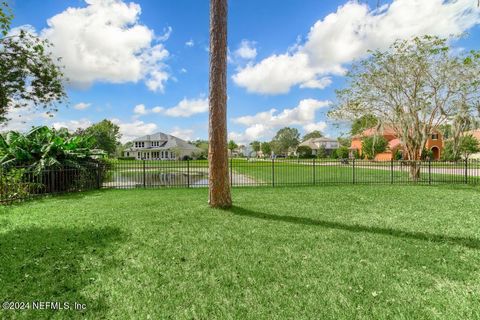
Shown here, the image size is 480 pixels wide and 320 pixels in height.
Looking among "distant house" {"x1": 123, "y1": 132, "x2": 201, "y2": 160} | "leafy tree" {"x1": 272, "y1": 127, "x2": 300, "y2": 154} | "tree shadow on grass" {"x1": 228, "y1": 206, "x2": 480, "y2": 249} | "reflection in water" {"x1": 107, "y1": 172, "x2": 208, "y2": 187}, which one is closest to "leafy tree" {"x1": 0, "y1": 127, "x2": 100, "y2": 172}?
"reflection in water" {"x1": 107, "y1": 172, "x2": 208, "y2": 187}

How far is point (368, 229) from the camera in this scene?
523 centimetres

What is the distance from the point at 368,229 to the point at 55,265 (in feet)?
17.4

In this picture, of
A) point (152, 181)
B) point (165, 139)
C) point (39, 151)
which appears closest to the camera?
point (39, 151)

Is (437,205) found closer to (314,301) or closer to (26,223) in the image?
(314,301)

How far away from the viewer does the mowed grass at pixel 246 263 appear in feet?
8.64

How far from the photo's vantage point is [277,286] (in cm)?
302

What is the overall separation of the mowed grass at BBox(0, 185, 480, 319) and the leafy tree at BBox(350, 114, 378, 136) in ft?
35.7

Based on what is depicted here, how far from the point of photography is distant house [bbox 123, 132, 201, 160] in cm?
6250

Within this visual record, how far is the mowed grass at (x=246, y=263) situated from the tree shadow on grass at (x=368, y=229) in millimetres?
24

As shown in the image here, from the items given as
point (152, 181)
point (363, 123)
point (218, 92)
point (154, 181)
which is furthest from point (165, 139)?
point (218, 92)

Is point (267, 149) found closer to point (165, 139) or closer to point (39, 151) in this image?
point (165, 139)

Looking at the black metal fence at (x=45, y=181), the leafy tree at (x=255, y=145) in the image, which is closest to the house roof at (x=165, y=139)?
the leafy tree at (x=255, y=145)

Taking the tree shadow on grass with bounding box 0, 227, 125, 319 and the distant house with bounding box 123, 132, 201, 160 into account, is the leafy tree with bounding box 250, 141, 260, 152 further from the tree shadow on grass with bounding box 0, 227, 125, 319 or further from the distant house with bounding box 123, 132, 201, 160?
the tree shadow on grass with bounding box 0, 227, 125, 319

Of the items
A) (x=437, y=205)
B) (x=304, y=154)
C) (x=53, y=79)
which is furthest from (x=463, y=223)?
(x=304, y=154)
